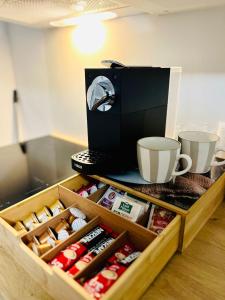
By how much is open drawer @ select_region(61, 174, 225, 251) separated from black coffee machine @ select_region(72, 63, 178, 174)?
2.5 inches

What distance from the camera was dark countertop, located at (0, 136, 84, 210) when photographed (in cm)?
79

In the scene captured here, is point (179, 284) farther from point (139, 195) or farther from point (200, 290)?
point (139, 195)

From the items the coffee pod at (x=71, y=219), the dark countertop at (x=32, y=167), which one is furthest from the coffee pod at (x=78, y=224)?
the dark countertop at (x=32, y=167)

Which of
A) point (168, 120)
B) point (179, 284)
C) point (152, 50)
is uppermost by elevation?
point (152, 50)

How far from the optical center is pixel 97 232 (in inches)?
20.5

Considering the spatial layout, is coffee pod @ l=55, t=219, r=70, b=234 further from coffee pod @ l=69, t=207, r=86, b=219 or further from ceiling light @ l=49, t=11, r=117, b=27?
ceiling light @ l=49, t=11, r=117, b=27

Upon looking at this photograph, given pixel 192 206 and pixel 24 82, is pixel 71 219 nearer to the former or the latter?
pixel 192 206

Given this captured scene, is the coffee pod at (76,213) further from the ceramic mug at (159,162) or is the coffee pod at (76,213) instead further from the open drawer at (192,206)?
the ceramic mug at (159,162)

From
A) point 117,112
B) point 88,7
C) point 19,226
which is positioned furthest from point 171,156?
point 88,7

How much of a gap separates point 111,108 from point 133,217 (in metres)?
0.28

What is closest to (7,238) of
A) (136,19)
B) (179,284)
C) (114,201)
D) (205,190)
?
(114,201)

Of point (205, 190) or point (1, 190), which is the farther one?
point (1, 190)

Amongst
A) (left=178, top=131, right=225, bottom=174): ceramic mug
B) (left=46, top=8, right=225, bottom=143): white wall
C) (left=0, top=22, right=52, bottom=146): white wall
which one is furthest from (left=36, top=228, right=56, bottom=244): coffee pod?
(left=0, top=22, right=52, bottom=146): white wall

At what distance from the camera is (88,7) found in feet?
2.65
